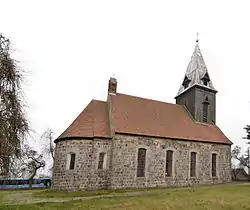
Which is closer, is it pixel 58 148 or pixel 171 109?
pixel 58 148

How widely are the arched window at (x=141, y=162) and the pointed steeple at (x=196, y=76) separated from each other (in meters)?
11.0

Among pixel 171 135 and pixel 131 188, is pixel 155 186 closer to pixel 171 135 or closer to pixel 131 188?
pixel 131 188

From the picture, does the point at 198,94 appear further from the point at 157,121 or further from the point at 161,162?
the point at 161,162

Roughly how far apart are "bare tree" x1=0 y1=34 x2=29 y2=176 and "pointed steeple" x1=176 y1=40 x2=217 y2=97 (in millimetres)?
22829

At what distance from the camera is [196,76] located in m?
27.8

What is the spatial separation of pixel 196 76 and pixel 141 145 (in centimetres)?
1221

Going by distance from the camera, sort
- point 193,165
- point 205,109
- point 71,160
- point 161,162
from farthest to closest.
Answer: point 205,109, point 193,165, point 161,162, point 71,160

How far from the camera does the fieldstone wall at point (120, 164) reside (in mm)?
18391

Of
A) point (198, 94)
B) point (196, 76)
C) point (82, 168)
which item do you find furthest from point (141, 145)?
point (196, 76)

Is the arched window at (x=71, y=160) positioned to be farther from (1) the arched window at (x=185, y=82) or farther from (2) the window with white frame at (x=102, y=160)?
(1) the arched window at (x=185, y=82)

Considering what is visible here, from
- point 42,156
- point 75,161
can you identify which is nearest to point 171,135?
point 75,161

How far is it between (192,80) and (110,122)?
12.4 meters

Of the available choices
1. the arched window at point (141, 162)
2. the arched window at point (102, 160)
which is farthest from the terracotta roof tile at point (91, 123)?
the arched window at point (141, 162)

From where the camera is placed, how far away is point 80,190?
17938mm
